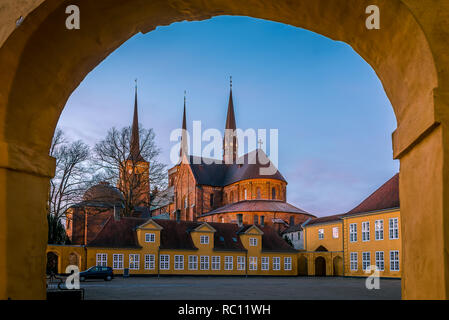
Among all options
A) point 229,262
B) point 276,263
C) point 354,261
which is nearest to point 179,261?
point 229,262

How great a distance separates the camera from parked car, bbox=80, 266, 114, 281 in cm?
3450

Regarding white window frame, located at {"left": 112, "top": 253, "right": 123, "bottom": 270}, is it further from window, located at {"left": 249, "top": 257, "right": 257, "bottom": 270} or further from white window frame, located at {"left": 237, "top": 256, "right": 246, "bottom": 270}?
window, located at {"left": 249, "top": 257, "right": 257, "bottom": 270}

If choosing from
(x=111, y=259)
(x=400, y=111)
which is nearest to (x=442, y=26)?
(x=400, y=111)

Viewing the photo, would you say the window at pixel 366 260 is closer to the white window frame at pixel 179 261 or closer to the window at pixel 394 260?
the window at pixel 394 260

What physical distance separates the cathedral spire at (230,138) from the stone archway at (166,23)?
85.2 m

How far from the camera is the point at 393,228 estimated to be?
40.2 m

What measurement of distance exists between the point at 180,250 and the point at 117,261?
254 inches

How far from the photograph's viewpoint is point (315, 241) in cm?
5541

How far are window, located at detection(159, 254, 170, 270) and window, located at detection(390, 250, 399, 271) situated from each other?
20.5 meters

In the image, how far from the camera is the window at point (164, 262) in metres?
44.8

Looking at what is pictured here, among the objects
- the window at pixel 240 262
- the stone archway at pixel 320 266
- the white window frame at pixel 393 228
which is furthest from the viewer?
the stone archway at pixel 320 266

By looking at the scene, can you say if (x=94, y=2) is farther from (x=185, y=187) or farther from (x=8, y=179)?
(x=185, y=187)

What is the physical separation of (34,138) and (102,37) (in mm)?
1377

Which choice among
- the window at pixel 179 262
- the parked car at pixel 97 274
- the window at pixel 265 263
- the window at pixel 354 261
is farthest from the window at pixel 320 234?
the parked car at pixel 97 274
